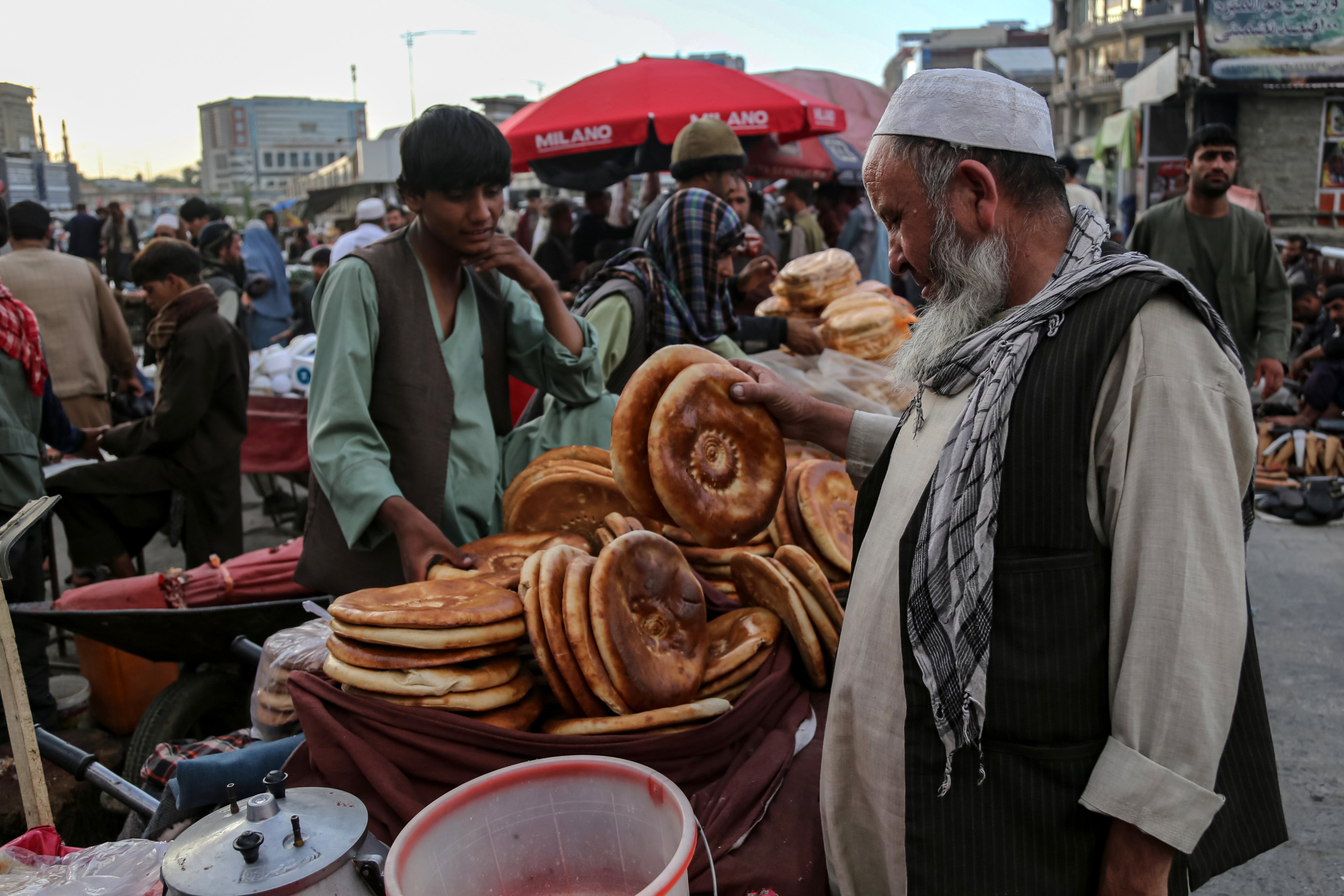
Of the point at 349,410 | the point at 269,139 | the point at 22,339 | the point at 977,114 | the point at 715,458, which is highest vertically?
the point at 269,139

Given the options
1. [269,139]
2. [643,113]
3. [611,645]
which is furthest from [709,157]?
[269,139]

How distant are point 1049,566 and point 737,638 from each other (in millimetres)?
1035

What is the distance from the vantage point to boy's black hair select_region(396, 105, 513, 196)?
7.70 feet

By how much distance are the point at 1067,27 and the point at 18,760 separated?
2643 inches

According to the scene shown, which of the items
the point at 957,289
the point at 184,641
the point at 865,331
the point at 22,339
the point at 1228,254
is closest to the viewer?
the point at 957,289

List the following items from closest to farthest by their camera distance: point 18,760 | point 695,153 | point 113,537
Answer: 1. point 18,760
2. point 695,153
3. point 113,537

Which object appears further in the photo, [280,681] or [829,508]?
[829,508]

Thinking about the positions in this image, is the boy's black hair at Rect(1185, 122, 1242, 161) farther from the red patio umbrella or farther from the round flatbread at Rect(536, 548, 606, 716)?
the round flatbread at Rect(536, 548, 606, 716)

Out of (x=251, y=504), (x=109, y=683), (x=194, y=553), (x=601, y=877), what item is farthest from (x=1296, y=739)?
(x=251, y=504)

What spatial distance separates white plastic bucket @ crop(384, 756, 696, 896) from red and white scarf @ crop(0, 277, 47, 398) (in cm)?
302

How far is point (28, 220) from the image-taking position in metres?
5.67

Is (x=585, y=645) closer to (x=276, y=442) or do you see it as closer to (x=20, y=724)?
(x=20, y=724)

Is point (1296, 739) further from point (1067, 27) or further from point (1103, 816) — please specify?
point (1067, 27)

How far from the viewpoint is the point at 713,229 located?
359 cm
